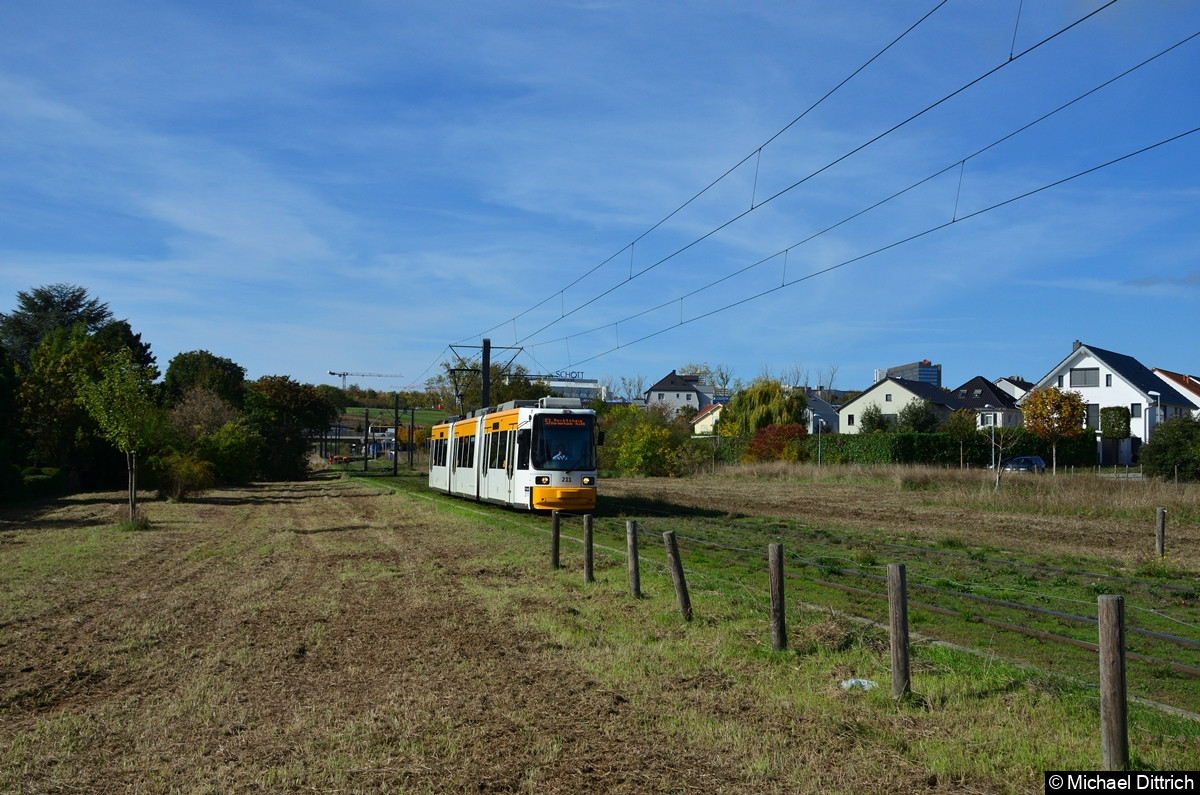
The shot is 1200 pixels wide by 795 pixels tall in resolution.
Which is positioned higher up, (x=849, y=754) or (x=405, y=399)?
(x=405, y=399)

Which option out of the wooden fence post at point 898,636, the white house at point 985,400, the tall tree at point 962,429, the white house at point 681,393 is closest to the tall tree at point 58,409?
the wooden fence post at point 898,636

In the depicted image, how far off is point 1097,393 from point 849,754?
63.7 m

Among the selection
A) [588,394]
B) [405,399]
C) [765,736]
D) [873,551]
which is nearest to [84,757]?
[765,736]

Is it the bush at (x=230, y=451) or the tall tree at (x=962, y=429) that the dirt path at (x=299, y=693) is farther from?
the tall tree at (x=962, y=429)

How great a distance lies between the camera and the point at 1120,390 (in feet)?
196

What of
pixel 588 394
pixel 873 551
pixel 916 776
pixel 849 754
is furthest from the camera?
pixel 588 394

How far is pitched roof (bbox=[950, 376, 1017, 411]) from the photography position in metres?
87.5

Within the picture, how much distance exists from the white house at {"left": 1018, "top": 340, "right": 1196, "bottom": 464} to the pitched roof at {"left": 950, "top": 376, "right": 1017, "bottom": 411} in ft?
69.0

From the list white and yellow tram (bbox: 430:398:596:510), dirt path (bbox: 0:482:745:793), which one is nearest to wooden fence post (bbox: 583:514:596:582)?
dirt path (bbox: 0:482:745:793)

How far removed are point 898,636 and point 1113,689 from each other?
1.77 metres

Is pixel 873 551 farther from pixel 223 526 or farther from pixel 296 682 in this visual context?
pixel 223 526

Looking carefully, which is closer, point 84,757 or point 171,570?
point 84,757

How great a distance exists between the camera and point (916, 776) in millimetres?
5504

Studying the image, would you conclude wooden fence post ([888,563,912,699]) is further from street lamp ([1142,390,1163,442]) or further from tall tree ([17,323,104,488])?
street lamp ([1142,390,1163,442])
